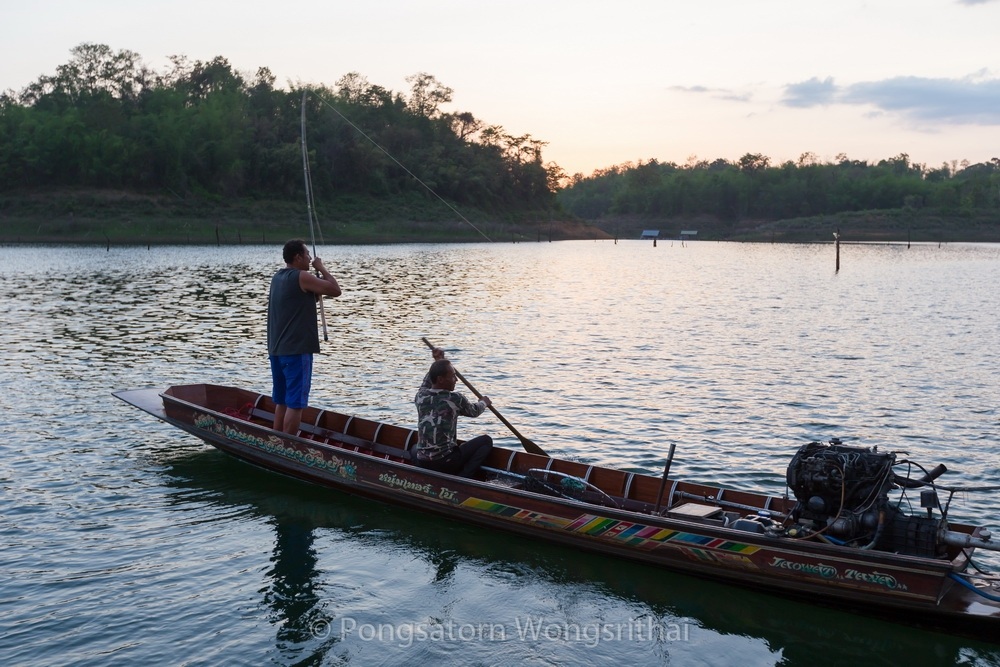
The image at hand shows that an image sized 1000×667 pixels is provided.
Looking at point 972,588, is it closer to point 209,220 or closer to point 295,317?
point 295,317

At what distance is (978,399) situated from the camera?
54.7 ft

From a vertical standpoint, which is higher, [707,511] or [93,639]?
[707,511]

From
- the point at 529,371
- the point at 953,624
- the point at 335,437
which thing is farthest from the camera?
the point at 529,371

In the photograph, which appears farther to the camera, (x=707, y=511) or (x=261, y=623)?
(x=707, y=511)

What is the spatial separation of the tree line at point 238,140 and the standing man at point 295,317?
82.6 metres

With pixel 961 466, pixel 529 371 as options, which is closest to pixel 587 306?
pixel 529 371

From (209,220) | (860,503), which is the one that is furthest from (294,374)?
(209,220)

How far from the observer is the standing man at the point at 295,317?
1041 centimetres

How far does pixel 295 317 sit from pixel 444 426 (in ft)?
7.94

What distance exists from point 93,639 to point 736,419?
1097cm

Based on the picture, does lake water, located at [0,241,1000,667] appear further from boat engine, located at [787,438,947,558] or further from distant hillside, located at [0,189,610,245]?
distant hillside, located at [0,189,610,245]

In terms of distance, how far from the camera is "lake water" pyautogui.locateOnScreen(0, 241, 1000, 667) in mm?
7496

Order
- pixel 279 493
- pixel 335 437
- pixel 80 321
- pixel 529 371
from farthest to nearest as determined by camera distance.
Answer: pixel 80 321 < pixel 529 371 < pixel 335 437 < pixel 279 493

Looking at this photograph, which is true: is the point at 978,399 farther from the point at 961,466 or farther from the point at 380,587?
the point at 380,587
